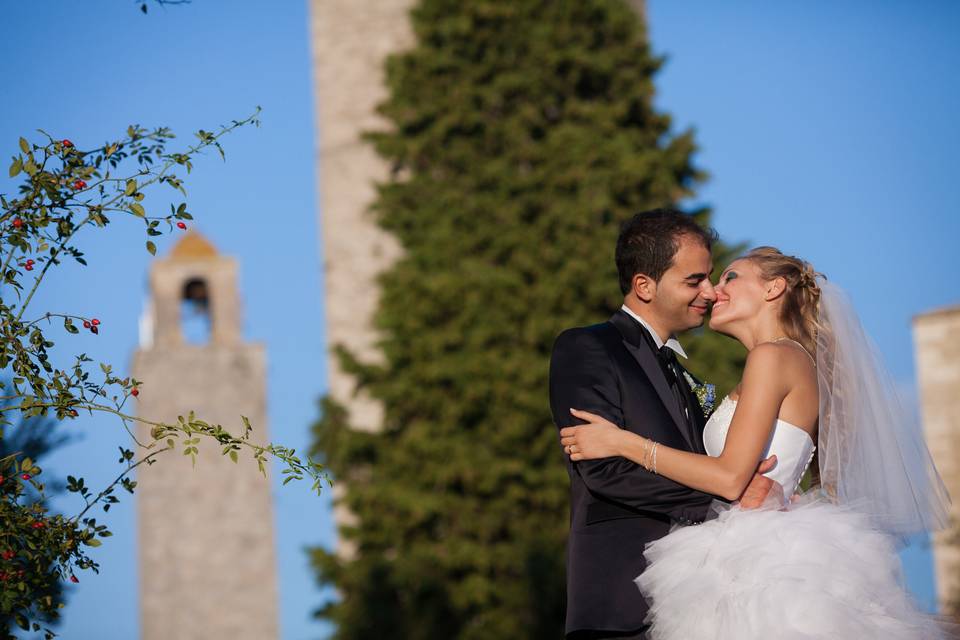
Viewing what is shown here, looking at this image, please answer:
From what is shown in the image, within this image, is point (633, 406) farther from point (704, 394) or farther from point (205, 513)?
point (205, 513)

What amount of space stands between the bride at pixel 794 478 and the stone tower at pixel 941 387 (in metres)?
20.5

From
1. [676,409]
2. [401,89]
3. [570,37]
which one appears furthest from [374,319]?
[676,409]

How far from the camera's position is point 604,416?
14.7 feet

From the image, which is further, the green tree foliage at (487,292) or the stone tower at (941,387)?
the stone tower at (941,387)

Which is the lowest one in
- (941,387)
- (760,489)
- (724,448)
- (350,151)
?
(760,489)

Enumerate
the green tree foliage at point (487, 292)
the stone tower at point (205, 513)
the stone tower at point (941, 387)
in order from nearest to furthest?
the green tree foliage at point (487, 292) < the stone tower at point (941, 387) < the stone tower at point (205, 513)

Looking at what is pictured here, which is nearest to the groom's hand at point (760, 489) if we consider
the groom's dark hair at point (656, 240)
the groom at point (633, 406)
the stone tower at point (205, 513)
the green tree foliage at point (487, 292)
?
the groom at point (633, 406)

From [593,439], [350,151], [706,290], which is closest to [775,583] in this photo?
[593,439]

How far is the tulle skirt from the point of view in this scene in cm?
426

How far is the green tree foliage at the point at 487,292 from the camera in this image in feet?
52.5

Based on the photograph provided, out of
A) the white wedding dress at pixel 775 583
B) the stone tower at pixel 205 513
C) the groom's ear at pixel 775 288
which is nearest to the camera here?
the white wedding dress at pixel 775 583

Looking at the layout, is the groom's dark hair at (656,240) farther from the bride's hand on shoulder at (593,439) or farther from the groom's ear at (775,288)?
the bride's hand on shoulder at (593,439)

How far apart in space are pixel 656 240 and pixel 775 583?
3.91 ft

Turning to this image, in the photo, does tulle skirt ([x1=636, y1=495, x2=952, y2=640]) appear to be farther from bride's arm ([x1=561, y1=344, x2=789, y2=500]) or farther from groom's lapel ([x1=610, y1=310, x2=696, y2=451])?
groom's lapel ([x1=610, y1=310, x2=696, y2=451])
